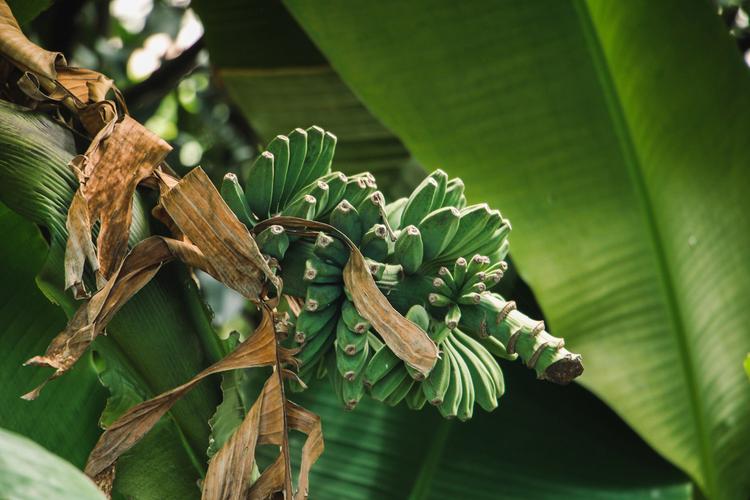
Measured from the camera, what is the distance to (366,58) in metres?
1.00

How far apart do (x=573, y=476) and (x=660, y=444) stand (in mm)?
124

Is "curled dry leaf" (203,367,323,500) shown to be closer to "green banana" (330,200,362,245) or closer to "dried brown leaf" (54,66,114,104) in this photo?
"green banana" (330,200,362,245)

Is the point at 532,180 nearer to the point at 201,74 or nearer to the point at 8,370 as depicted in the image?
the point at 8,370

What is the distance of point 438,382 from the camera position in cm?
52

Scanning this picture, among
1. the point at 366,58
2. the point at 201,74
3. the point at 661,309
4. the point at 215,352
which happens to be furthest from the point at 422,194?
the point at 201,74

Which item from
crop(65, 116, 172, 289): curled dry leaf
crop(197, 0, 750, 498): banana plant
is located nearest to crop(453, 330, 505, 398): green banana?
crop(65, 116, 172, 289): curled dry leaf

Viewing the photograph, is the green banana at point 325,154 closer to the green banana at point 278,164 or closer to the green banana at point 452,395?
the green banana at point 278,164

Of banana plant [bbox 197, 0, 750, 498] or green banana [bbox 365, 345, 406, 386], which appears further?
banana plant [bbox 197, 0, 750, 498]

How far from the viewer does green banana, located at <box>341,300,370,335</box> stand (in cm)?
50

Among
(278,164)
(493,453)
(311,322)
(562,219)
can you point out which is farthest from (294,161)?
(493,453)

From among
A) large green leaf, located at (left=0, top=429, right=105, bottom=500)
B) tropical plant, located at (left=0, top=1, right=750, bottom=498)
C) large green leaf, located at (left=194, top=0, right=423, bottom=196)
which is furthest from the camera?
large green leaf, located at (left=194, top=0, right=423, bottom=196)

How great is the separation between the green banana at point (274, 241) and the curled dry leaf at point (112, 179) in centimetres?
8

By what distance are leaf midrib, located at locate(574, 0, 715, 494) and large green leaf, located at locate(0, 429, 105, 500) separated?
2.73 feet

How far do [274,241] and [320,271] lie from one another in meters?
0.03
